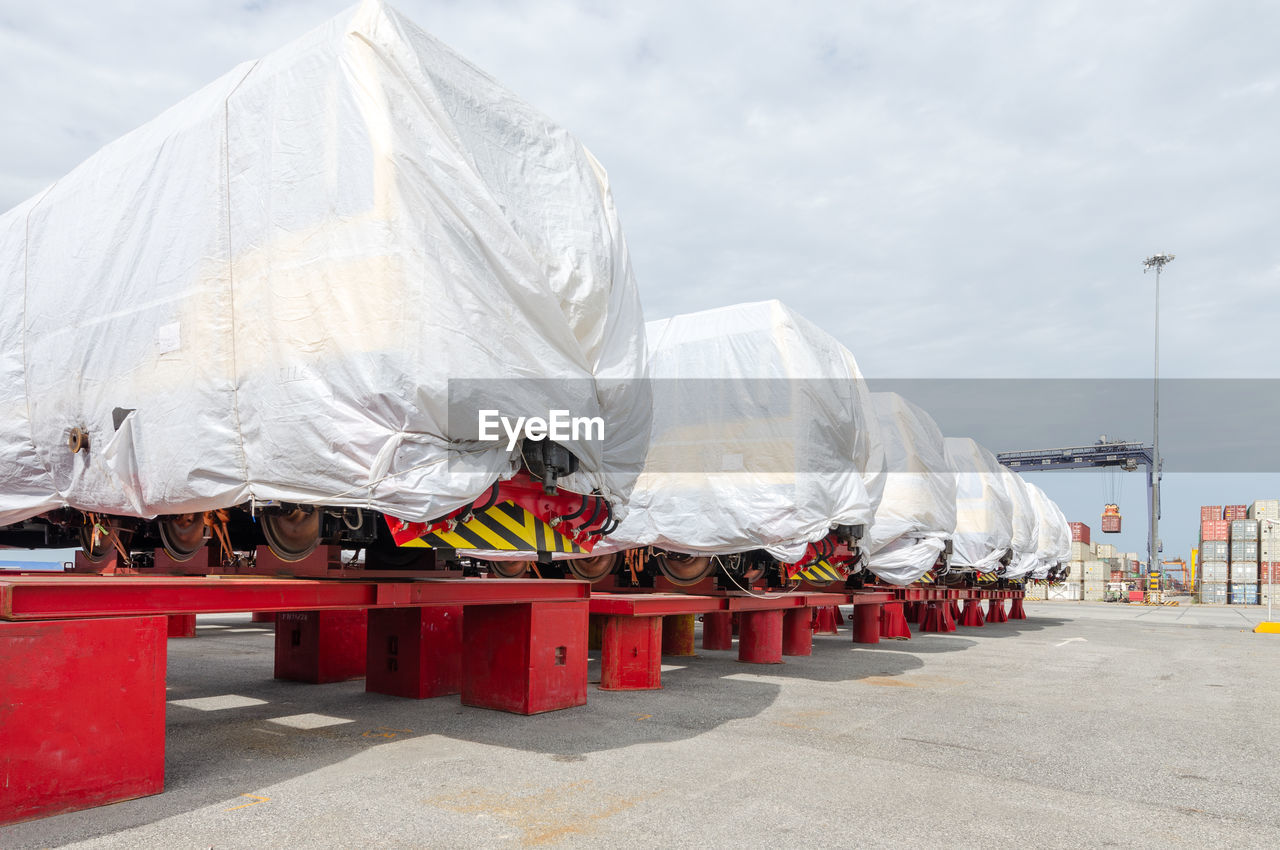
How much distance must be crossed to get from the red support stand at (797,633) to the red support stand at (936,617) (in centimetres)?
617

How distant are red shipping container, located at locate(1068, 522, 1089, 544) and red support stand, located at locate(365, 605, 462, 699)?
1951 inches

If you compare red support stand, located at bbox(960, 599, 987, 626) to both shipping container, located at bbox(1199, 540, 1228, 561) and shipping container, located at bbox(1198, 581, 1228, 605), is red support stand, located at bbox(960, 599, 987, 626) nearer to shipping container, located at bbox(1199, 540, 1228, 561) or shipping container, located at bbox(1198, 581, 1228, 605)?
shipping container, located at bbox(1198, 581, 1228, 605)

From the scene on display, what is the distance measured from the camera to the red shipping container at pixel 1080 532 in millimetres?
49978

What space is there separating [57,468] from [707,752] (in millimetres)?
3731

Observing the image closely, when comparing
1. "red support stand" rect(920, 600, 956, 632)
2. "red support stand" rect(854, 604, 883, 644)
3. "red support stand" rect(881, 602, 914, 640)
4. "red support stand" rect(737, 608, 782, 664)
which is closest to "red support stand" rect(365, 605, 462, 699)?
"red support stand" rect(737, 608, 782, 664)

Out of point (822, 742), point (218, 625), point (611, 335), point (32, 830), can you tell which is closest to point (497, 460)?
point (611, 335)

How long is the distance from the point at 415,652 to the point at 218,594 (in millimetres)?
2340

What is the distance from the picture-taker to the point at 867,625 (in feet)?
39.9

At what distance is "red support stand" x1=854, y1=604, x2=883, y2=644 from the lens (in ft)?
39.7

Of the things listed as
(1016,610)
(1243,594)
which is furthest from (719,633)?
(1243,594)

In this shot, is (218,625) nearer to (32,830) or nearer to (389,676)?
(389,676)

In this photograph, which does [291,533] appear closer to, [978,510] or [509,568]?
[509,568]

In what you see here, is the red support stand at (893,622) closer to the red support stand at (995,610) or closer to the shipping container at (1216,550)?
the red support stand at (995,610)

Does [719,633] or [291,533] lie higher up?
[291,533]
